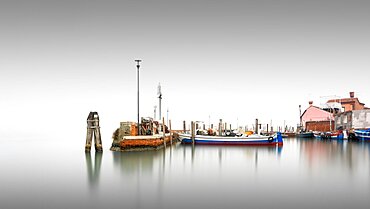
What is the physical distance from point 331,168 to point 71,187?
18.0 meters

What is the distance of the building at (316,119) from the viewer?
8294cm

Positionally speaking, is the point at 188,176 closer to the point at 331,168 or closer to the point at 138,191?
the point at 138,191

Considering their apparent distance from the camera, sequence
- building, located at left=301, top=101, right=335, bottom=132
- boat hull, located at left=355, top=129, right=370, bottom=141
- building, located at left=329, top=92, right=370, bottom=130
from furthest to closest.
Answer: building, located at left=301, top=101, right=335, bottom=132
building, located at left=329, top=92, right=370, bottom=130
boat hull, located at left=355, top=129, right=370, bottom=141

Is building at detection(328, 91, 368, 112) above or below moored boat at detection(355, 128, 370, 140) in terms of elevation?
above

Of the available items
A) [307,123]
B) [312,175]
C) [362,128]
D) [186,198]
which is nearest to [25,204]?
[186,198]

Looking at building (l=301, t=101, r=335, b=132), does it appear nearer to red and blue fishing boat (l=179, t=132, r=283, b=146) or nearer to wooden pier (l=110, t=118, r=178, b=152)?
red and blue fishing boat (l=179, t=132, r=283, b=146)

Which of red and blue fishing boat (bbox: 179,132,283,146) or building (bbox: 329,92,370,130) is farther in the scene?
building (bbox: 329,92,370,130)

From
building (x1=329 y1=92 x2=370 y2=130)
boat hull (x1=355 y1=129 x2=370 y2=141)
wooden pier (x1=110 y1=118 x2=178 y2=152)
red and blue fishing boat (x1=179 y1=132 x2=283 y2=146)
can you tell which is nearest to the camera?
wooden pier (x1=110 y1=118 x2=178 y2=152)

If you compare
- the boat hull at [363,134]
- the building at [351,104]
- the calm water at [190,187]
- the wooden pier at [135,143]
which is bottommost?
the boat hull at [363,134]

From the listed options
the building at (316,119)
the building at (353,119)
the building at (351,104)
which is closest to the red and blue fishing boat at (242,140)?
the building at (353,119)

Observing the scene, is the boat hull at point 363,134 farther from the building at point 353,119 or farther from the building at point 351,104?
the building at point 351,104

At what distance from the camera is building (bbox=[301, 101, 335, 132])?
8294 centimetres

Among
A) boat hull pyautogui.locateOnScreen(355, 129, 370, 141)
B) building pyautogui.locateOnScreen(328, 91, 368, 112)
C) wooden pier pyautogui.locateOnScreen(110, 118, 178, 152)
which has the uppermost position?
building pyautogui.locateOnScreen(328, 91, 368, 112)

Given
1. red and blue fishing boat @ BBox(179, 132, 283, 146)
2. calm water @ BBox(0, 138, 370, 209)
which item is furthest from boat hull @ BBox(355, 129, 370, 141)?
calm water @ BBox(0, 138, 370, 209)
